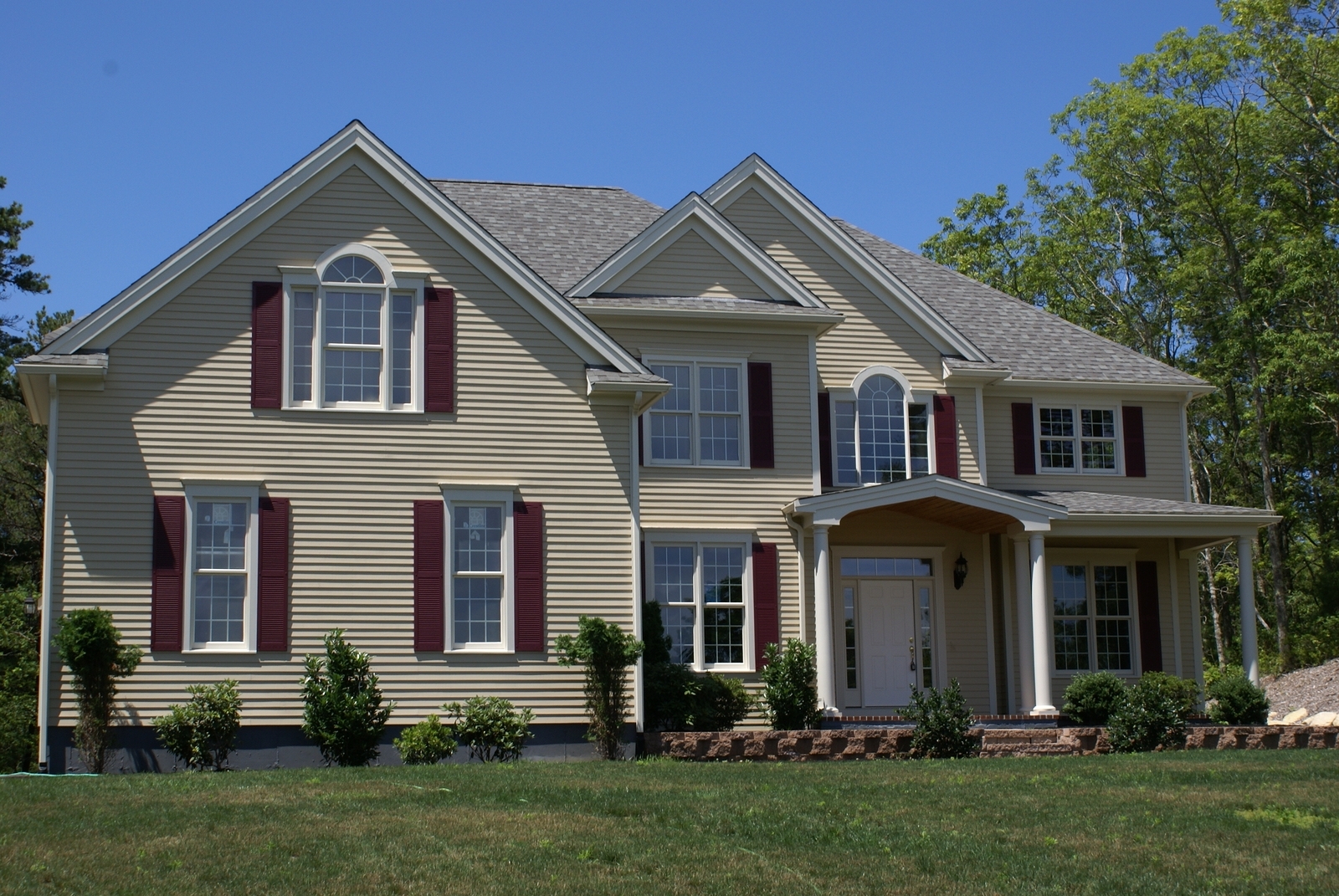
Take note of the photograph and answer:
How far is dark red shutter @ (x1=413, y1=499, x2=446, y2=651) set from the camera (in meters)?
17.5

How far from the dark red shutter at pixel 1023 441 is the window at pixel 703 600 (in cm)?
582

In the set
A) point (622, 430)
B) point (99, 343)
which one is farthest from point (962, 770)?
point (99, 343)

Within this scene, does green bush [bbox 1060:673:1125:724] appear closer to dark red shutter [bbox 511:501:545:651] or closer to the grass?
the grass

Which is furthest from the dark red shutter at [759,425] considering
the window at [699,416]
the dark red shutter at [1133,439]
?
the dark red shutter at [1133,439]

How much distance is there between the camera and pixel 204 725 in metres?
16.6

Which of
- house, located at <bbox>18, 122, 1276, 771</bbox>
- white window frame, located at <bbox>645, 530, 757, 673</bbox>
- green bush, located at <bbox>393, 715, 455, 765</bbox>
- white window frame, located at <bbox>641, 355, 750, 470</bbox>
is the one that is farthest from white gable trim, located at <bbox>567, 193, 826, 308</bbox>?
green bush, located at <bbox>393, 715, 455, 765</bbox>

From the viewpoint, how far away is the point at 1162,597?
2372cm

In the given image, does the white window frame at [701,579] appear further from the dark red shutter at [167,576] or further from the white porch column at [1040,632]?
the dark red shutter at [167,576]

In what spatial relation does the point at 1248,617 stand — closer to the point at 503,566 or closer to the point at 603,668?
the point at 603,668

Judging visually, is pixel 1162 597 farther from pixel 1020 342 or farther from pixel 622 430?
pixel 622 430

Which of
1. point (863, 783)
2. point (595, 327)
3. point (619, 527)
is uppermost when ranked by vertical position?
point (595, 327)

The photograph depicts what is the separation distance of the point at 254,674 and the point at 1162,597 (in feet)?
50.3

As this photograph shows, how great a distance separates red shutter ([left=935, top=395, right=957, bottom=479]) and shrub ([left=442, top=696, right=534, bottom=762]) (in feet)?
28.6

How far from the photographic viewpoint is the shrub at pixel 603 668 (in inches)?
690
